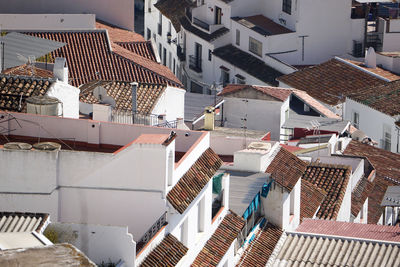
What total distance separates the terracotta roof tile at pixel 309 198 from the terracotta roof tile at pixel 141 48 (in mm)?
17644

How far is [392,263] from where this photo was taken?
3175cm

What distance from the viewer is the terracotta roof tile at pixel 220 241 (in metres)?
29.0

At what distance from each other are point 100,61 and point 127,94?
28.6 ft

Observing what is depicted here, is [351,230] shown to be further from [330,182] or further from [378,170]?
[378,170]

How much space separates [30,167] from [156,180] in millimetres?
2534

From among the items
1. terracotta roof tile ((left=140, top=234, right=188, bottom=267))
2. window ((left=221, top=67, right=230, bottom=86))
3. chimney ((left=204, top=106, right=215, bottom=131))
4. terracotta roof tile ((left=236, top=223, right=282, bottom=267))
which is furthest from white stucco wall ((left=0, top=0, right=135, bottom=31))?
terracotta roof tile ((left=140, top=234, right=188, bottom=267))

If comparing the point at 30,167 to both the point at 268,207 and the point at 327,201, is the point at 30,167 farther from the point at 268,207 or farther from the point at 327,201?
the point at 327,201

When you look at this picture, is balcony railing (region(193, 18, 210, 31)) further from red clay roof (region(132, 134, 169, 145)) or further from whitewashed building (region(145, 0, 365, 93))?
red clay roof (region(132, 134, 169, 145))

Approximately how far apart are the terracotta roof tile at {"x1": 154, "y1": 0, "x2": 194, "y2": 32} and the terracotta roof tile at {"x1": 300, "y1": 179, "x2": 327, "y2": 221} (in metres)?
43.0

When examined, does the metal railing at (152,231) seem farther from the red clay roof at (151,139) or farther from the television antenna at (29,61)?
the television antenna at (29,61)

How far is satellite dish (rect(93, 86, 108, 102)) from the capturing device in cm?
4204

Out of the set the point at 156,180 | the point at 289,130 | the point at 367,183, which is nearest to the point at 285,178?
the point at 156,180

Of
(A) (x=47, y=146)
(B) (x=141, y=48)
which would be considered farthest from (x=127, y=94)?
(A) (x=47, y=146)

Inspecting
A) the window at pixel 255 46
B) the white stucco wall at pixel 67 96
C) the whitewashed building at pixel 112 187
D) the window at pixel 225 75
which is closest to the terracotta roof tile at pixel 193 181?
the whitewashed building at pixel 112 187
